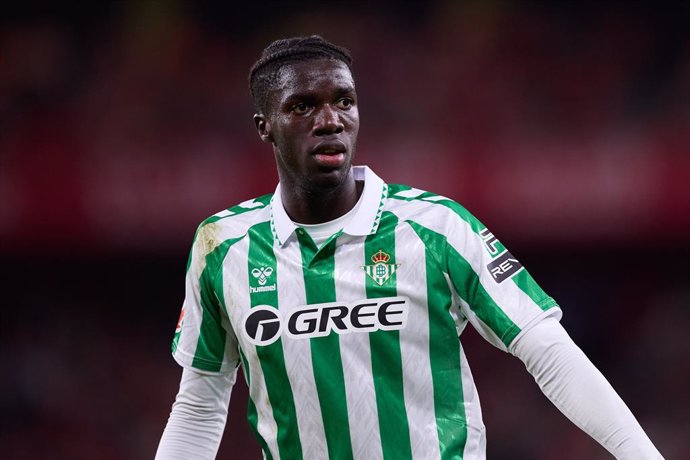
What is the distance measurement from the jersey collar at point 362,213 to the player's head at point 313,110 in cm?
7

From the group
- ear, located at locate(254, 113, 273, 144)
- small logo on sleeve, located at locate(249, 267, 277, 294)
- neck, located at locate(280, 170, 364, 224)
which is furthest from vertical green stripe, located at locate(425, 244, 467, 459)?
ear, located at locate(254, 113, 273, 144)

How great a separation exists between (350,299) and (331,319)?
0.06m

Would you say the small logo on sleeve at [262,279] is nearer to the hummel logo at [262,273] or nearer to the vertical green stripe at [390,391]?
the hummel logo at [262,273]

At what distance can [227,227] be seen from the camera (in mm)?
2527

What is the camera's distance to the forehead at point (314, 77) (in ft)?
7.77

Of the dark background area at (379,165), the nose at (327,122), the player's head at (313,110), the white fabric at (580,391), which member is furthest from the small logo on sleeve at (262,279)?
the dark background area at (379,165)

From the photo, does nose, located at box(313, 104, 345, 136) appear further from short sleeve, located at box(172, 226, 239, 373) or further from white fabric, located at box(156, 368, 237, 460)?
white fabric, located at box(156, 368, 237, 460)

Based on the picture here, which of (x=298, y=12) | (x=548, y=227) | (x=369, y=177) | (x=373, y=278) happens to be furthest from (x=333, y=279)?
(x=298, y=12)

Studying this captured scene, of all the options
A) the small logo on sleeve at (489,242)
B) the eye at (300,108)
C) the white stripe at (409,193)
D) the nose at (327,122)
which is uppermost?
the eye at (300,108)

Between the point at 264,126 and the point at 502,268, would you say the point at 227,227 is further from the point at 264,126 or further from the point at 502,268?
the point at 502,268

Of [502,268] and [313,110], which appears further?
[313,110]

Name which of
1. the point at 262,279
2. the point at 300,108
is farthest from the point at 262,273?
the point at 300,108

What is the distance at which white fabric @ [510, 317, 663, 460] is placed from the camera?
205cm

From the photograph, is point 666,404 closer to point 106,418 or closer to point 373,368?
point 106,418
